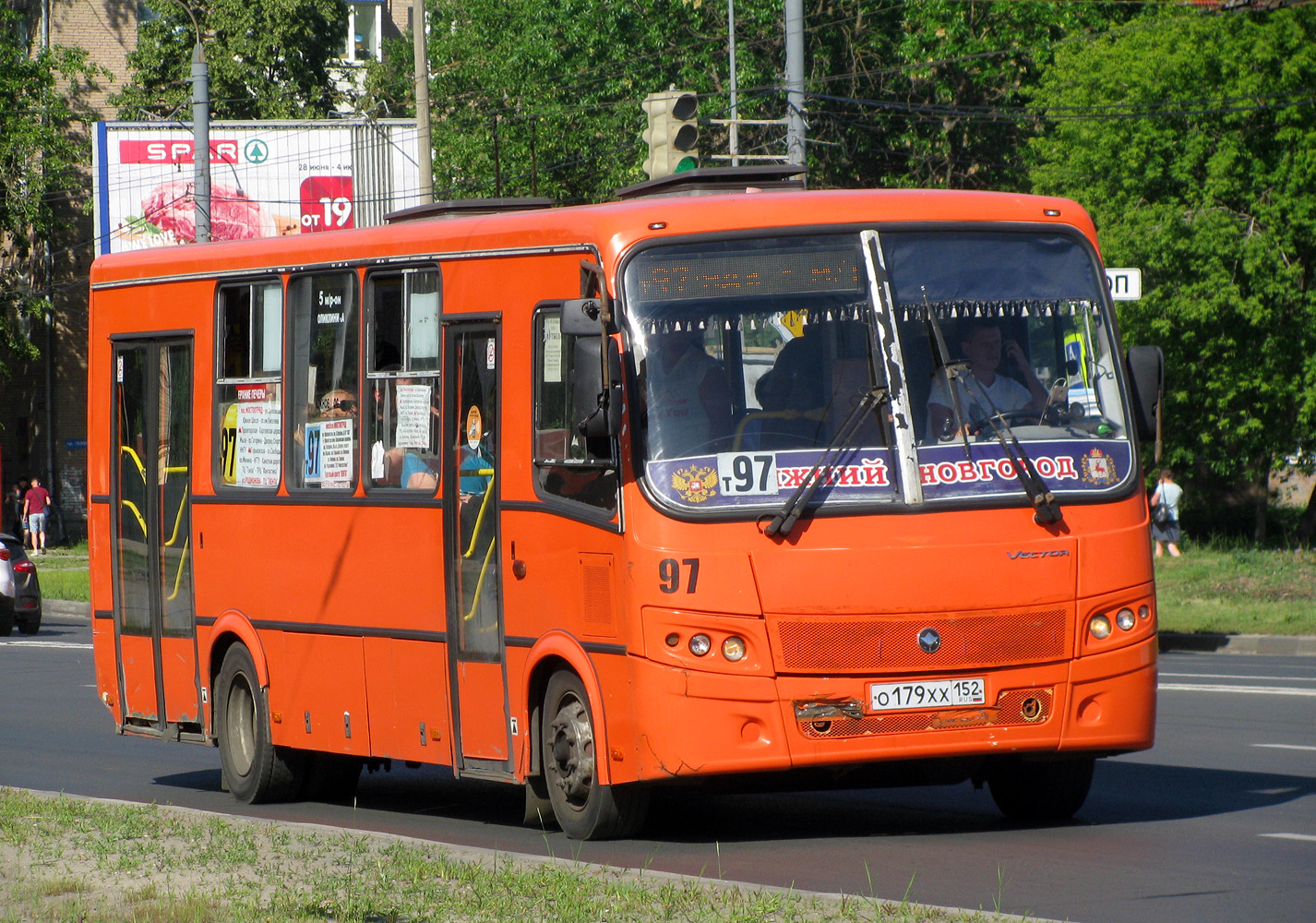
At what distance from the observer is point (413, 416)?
10.4 meters

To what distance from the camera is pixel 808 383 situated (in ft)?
28.5

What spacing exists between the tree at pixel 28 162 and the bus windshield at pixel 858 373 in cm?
4377

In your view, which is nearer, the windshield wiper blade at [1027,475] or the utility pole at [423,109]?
the windshield wiper blade at [1027,475]

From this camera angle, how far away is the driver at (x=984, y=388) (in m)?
8.74

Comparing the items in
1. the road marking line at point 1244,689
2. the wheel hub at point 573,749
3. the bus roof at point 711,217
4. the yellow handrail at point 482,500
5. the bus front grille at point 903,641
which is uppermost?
the bus roof at point 711,217

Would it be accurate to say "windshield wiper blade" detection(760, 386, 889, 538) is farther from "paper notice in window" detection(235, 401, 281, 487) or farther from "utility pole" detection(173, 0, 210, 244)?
Answer: "utility pole" detection(173, 0, 210, 244)

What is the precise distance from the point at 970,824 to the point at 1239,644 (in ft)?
44.4

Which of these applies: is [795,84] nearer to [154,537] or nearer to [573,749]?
[154,537]

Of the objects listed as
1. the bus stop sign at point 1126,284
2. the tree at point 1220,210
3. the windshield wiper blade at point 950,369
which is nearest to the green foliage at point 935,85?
the tree at point 1220,210

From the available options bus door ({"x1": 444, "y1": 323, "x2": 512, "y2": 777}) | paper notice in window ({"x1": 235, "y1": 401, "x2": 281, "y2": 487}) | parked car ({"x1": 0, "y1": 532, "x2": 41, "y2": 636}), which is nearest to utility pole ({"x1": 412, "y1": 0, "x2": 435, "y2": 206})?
parked car ({"x1": 0, "y1": 532, "x2": 41, "y2": 636})

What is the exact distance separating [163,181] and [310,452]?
3362cm

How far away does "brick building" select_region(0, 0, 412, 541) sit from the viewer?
2178 inches

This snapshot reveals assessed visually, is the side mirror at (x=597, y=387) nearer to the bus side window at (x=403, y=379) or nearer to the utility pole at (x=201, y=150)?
the bus side window at (x=403, y=379)

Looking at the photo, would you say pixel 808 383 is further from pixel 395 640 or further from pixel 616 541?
pixel 395 640
